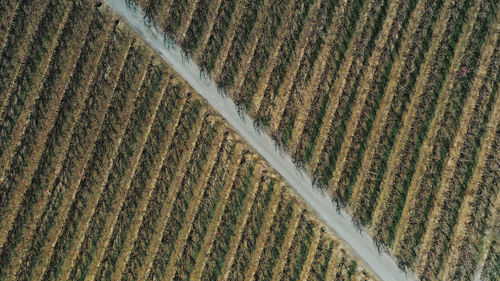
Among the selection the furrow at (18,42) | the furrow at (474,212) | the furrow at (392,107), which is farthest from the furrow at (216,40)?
the furrow at (474,212)

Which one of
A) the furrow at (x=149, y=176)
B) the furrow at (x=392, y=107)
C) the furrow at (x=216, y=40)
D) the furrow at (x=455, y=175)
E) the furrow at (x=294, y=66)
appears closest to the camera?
the furrow at (x=149, y=176)

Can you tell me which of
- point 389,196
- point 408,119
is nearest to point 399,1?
point 408,119

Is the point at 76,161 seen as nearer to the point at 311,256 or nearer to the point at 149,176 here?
the point at 149,176

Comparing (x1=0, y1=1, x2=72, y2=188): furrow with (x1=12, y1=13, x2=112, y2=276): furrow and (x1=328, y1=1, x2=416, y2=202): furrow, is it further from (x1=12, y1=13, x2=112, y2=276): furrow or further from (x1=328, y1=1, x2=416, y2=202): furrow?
(x1=328, y1=1, x2=416, y2=202): furrow

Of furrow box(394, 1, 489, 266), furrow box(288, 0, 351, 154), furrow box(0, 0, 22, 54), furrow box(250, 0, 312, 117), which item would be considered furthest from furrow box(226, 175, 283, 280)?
furrow box(0, 0, 22, 54)

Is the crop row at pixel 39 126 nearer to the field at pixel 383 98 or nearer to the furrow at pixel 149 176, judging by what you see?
the field at pixel 383 98

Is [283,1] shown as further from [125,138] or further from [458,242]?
[458,242]
